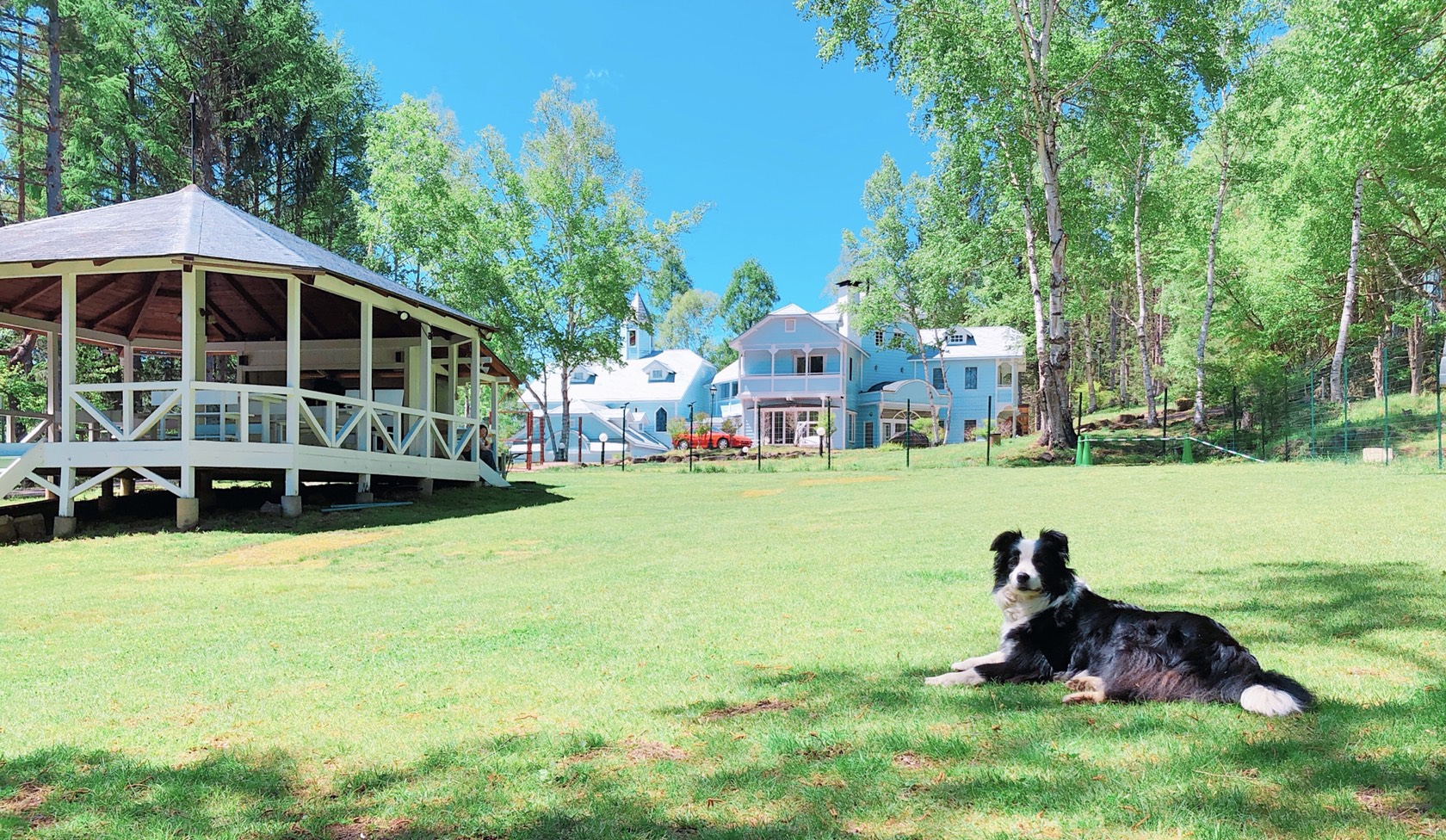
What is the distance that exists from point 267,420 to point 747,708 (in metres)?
13.7

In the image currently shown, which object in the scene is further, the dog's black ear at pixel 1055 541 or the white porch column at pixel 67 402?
the white porch column at pixel 67 402

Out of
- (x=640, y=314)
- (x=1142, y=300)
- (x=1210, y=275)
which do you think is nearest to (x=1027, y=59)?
(x=1210, y=275)

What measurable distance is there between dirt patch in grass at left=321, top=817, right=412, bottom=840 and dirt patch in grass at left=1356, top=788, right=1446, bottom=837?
308 cm

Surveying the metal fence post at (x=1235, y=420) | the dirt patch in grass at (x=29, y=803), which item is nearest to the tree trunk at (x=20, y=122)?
the dirt patch in grass at (x=29, y=803)

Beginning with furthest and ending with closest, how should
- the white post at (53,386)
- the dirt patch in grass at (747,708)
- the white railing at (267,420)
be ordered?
the white post at (53,386), the white railing at (267,420), the dirt patch in grass at (747,708)

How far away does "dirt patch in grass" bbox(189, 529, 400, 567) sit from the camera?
10875mm

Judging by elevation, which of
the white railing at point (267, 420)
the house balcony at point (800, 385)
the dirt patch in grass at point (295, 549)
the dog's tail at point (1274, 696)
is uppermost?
the house balcony at point (800, 385)

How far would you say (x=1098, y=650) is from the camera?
4125mm

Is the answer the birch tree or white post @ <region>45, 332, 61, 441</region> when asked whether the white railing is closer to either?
white post @ <region>45, 332, 61, 441</region>

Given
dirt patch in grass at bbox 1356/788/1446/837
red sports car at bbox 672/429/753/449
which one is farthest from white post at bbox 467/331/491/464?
red sports car at bbox 672/429/753/449

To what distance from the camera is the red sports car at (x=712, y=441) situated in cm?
4269

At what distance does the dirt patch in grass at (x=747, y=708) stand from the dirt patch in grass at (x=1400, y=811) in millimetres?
2179

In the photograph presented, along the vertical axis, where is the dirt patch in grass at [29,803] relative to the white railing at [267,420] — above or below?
below

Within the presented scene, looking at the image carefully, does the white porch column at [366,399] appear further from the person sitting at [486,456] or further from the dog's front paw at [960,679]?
the dog's front paw at [960,679]
